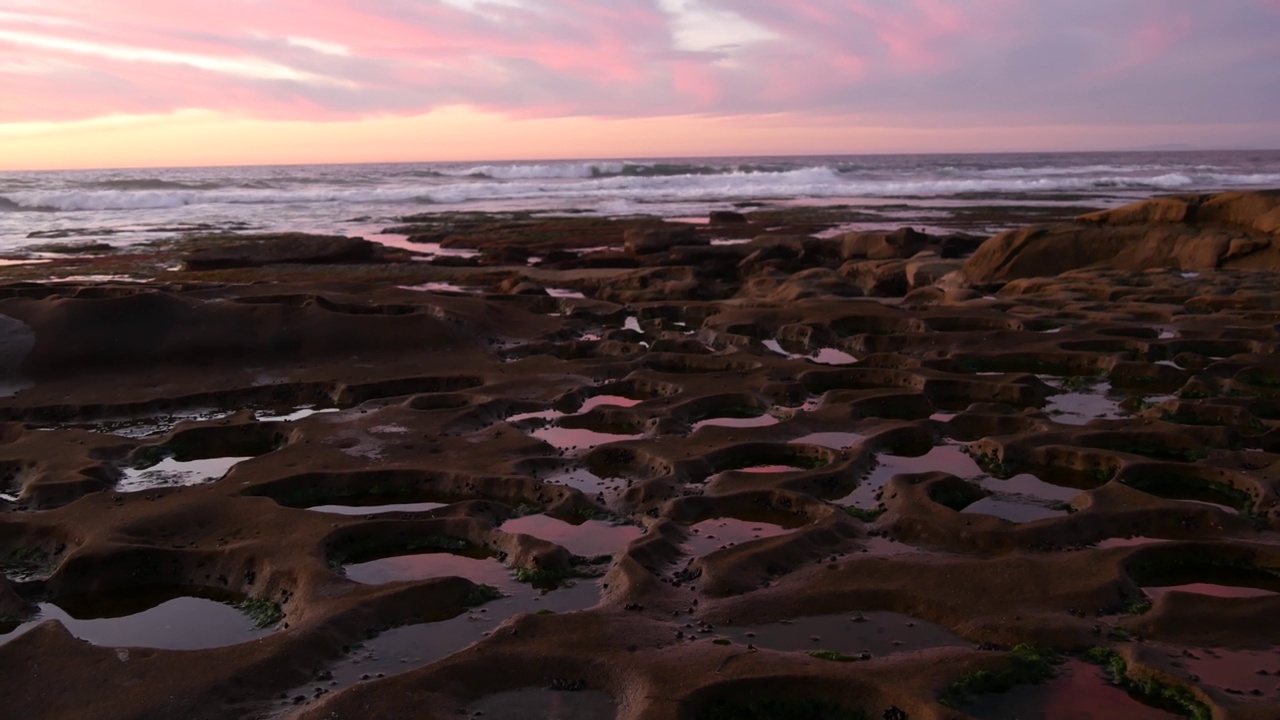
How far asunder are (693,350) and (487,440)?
156 inches

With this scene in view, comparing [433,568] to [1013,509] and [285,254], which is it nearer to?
[1013,509]

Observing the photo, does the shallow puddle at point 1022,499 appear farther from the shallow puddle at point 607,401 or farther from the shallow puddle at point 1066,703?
the shallow puddle at point 607,401

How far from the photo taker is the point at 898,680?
14.3 ft

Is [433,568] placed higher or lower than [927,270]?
lower

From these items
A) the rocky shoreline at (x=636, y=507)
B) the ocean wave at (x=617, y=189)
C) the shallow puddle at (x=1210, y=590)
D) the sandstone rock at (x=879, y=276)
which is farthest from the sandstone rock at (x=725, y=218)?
the shallow puddle at (x=1210, y=590)

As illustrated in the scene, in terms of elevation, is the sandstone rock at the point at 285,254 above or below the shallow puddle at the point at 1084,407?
above

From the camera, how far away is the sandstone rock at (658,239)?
74.2 ft

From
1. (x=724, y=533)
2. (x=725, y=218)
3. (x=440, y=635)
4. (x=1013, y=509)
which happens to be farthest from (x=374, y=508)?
(x=725, y=218)

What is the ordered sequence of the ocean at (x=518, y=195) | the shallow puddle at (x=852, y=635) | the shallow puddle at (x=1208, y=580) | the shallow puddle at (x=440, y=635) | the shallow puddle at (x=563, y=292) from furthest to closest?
the ocean at (x=518, y=195) → the shallow puddle at (x=563, y=292) → the shallow puddle at (x=1208, y=580) → the shallow puddle at (x=852, y=635) → the shallow puddle at (x=440, y=635)

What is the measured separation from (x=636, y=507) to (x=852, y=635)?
6.94 ft

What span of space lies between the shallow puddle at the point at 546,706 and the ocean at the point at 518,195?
26197 millimetres

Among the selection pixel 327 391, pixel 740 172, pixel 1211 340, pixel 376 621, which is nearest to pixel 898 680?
pixel 376 621

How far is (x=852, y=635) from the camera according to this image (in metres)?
4.95

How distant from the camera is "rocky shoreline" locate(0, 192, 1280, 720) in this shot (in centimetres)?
448
